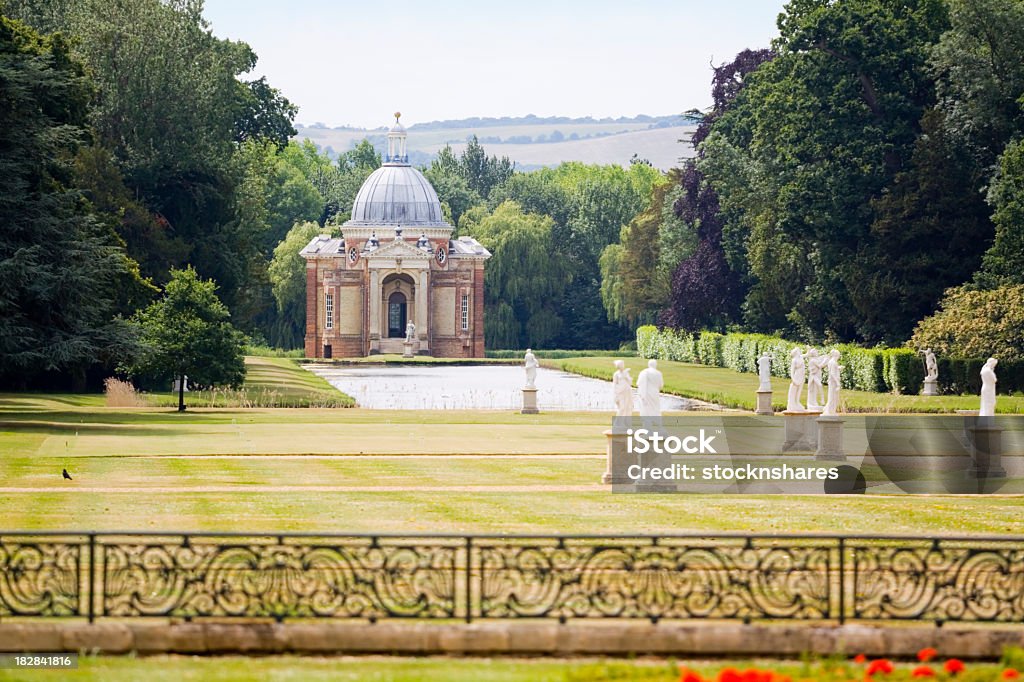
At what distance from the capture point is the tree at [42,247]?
133 ft

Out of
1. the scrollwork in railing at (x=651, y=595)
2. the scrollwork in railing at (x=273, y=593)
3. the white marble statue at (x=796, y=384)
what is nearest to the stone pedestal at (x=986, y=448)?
the white marble statue at (x=796, y=384)

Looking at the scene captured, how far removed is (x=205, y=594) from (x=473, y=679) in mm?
3120

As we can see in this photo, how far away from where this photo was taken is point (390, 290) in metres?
111

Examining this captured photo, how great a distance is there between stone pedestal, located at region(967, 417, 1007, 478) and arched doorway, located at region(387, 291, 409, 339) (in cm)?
8083

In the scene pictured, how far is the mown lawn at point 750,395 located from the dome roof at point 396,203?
32.1 m

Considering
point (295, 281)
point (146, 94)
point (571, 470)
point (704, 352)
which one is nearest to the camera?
point (571, 470)

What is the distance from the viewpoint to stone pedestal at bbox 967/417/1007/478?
3175 centimetres

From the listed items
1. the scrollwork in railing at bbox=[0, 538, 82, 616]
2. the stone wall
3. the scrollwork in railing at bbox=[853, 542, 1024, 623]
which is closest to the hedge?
the scrollwork in railing at bbox=[853, 542, 1024, 623]

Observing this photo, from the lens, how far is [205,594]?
14.6 m

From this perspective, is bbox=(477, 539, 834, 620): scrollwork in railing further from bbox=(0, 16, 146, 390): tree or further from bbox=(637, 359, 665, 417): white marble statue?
bbox=(0, 16, 146, 390): tree

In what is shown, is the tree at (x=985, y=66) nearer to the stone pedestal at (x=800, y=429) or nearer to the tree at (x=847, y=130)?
the tree at (x=847, y=130)

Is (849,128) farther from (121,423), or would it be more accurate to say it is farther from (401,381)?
(121,423)

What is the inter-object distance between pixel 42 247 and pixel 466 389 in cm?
2657

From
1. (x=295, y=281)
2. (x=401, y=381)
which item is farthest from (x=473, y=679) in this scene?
(x=295, y=281)
